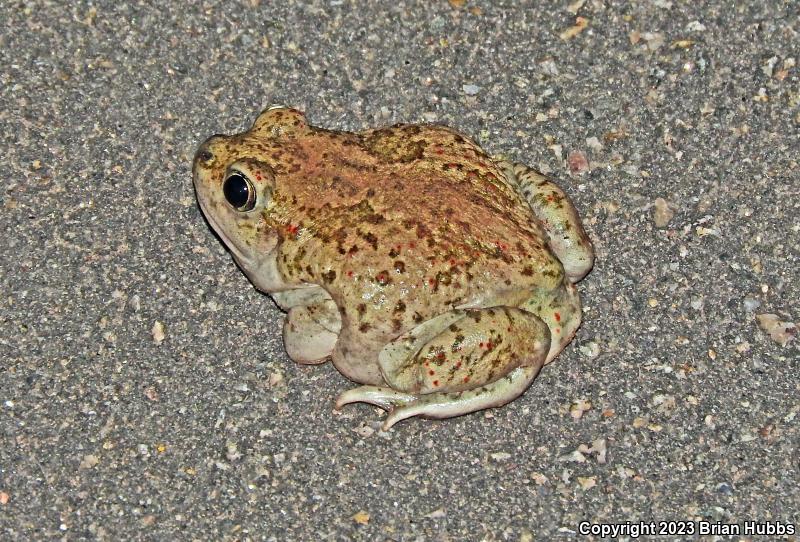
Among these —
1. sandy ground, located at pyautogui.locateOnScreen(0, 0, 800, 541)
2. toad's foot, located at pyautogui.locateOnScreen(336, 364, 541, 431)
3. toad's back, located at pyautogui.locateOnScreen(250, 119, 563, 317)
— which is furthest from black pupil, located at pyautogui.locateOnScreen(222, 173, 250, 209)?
toad's foot, located at pyautogui.locateOnScreen(336, 364, 541, 431)

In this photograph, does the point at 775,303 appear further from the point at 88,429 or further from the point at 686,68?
the point at 88,429

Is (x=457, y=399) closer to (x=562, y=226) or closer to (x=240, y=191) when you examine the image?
(x=562, y=226)

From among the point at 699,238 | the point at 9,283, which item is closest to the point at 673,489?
the point at 699,238

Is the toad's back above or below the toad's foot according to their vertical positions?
above

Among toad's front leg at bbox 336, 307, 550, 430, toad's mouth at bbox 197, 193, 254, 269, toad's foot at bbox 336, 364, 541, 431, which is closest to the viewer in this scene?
toad's front leg at bbox 336, 307, 550, 430

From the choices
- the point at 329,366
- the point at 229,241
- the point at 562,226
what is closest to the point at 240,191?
the point at 229,241

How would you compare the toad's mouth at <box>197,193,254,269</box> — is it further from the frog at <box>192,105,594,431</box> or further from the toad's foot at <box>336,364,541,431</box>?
the toad's foot at <box>336,364,541,431</box>
